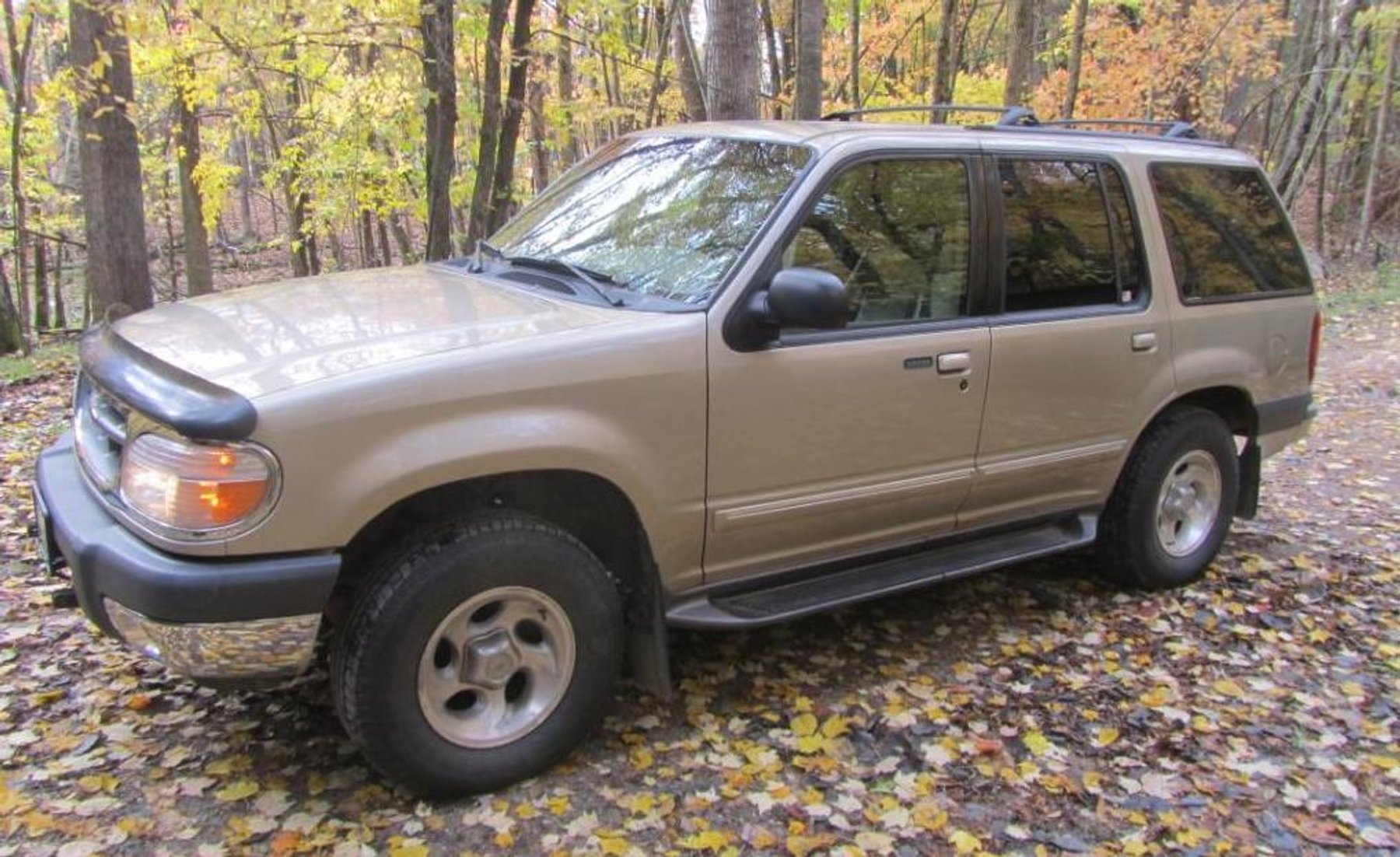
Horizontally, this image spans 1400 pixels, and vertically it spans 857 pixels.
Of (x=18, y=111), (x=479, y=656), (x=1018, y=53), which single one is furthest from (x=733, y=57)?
(x=18, y=111)

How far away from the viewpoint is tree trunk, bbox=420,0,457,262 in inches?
318

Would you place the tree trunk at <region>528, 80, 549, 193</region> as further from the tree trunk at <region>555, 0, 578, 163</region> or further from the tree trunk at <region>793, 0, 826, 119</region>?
the tree trunk at <region>793, 0, 826, 119</region>

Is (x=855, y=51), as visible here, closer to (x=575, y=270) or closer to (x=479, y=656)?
(x=575, y=270)

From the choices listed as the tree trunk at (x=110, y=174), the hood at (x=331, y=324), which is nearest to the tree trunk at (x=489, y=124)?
the tree trunk at (x=110, y=174)

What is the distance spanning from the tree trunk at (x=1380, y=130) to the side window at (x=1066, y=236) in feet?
54.2

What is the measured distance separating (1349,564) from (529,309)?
14.8 feet

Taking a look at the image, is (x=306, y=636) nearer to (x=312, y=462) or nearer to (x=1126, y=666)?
(x=312, y=462)

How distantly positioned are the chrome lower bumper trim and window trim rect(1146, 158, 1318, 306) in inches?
148

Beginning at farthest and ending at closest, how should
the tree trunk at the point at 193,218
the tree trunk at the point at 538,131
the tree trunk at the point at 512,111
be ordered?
the tree trunk at the point at 193,218 → the tree trunk at the point at 538,131 → the tree trunk at the point at 512,111

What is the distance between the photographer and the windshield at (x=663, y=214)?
11.1 feet

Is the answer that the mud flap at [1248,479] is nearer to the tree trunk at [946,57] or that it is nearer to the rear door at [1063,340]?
the rear door at [1063,340]

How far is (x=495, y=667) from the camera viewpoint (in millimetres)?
2918

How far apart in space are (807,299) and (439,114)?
20.3 feet

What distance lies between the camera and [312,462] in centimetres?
251
